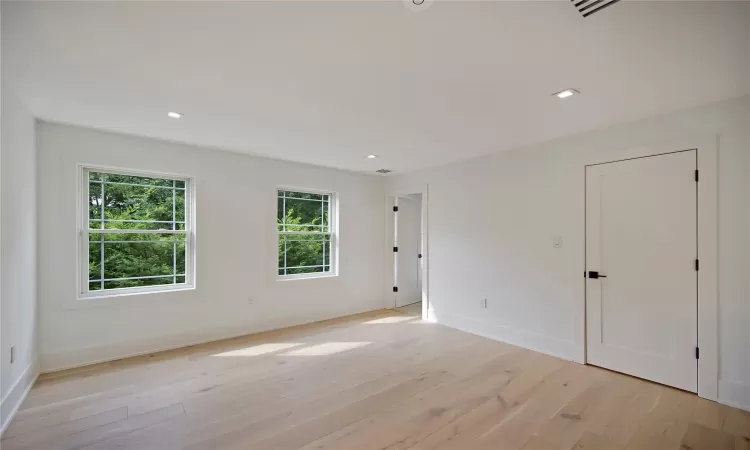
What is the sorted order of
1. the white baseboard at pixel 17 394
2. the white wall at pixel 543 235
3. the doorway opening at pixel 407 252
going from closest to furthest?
the white baseboard at pixel 17 394, the white wall at pixel 543 235, the doorway opening at pixel 407 252

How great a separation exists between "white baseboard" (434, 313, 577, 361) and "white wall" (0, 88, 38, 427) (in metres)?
4.51

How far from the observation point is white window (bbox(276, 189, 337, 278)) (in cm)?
503

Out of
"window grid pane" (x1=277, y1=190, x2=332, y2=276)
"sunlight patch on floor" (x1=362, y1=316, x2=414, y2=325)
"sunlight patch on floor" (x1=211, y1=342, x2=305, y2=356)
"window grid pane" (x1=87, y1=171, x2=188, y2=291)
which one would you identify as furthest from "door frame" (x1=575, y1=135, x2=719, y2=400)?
"window grid pane" (x1=87, y1=171, x2=188, y2=291)

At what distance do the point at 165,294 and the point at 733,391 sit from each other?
5.39 meters

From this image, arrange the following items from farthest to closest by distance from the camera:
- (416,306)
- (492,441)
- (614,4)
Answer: (416,306)
(492,441)
(614,4)

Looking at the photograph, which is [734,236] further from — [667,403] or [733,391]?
[667,403]

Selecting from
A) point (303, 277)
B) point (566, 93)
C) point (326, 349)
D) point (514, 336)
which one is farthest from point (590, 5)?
point (303, 277)

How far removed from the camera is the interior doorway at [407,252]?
6262 millimetres

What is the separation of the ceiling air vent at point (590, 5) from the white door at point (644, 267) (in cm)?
214

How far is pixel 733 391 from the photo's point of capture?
266cm

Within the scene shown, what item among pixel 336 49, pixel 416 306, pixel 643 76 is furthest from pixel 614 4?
pixel 416 306

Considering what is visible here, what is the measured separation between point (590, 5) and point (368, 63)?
1166 millimetres

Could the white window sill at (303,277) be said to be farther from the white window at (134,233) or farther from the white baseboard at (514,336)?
the white baseboard at (514,336)

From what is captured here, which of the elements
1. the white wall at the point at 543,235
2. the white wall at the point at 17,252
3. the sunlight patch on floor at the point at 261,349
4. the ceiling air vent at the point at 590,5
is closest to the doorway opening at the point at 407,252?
the white wall at the point at 543,235
